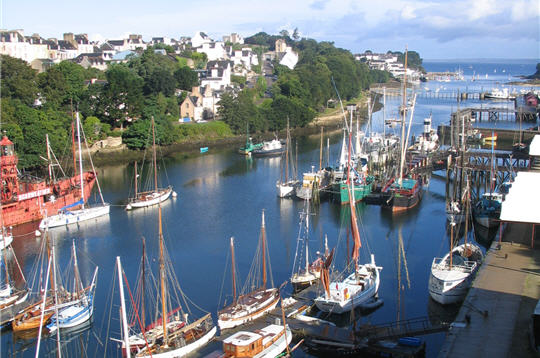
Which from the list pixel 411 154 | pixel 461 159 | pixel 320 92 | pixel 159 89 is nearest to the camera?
pixel 461 159

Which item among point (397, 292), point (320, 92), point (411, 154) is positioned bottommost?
point (397, 292)

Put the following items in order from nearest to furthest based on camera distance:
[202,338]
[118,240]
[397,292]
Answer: [202,338]
[397,292]
[118,240]

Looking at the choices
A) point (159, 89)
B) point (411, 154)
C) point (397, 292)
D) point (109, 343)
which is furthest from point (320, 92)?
point (109, 343)

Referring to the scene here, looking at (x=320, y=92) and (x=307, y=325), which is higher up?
(x=320, y=92)

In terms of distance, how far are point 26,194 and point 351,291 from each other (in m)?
18.8

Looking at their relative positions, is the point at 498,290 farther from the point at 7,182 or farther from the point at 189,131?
the point at 189,131

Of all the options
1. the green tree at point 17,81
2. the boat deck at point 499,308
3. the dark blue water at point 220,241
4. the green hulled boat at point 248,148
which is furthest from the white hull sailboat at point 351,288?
the green tree at point 17,81

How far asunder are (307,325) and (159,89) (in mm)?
43986

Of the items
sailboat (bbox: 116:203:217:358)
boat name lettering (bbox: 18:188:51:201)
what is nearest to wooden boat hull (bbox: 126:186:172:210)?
boat name lettering (bbox: 18:188:51:201)

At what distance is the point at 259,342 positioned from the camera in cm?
1580

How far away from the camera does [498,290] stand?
17.8 meters

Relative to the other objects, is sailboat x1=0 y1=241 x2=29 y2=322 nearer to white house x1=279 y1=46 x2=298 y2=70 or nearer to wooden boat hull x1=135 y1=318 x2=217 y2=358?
wooden boat hull x1=135 y1=318 x2=217 y2=358

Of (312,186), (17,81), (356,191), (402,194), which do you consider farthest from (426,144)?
(17,81)

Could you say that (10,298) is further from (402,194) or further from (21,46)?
(21,46)
